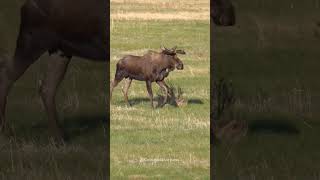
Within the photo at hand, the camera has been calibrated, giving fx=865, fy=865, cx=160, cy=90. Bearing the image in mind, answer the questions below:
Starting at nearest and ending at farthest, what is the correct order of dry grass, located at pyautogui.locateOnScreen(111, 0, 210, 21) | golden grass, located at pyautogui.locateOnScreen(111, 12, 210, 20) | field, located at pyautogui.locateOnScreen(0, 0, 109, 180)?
field, located at pyautogui.locateOnScreen(0, 0, 109, 180), golden grass, located at pyautogui.locateOnScreen(111, 12, 210, 20), dry grass, located at pyautogui.locateOnScreen(111, 0, 210, 21)

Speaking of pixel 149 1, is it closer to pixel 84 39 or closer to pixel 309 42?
pixel 309 42

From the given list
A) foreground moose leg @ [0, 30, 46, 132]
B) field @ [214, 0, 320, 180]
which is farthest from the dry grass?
foreground moose leg @ [0, 30, 46, 132]

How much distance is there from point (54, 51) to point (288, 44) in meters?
12.1

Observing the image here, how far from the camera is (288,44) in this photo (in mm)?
22812

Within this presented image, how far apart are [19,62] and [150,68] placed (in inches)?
87.8

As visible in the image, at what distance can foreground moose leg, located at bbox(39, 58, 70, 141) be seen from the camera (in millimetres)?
12141

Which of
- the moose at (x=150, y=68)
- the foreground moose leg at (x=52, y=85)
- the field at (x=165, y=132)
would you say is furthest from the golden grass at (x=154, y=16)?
the foreground moose leg at (x=52, y=85)

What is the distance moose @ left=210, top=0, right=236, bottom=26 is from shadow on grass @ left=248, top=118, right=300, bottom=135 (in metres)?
1.78

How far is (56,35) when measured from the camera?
11.5m

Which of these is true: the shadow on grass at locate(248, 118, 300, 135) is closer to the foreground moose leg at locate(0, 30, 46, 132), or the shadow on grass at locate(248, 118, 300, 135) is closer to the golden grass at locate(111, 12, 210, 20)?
the foreground moose leg at locate(0, 30, 46, 132)

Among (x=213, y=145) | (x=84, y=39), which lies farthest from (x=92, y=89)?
(x=213, y=145)

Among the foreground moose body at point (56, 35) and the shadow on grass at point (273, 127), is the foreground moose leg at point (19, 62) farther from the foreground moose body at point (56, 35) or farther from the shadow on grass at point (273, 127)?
the shadow on grass at point (273, 127)

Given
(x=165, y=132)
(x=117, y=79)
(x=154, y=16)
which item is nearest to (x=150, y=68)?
(x=117, y=79)

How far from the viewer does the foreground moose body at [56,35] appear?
37.1ft
